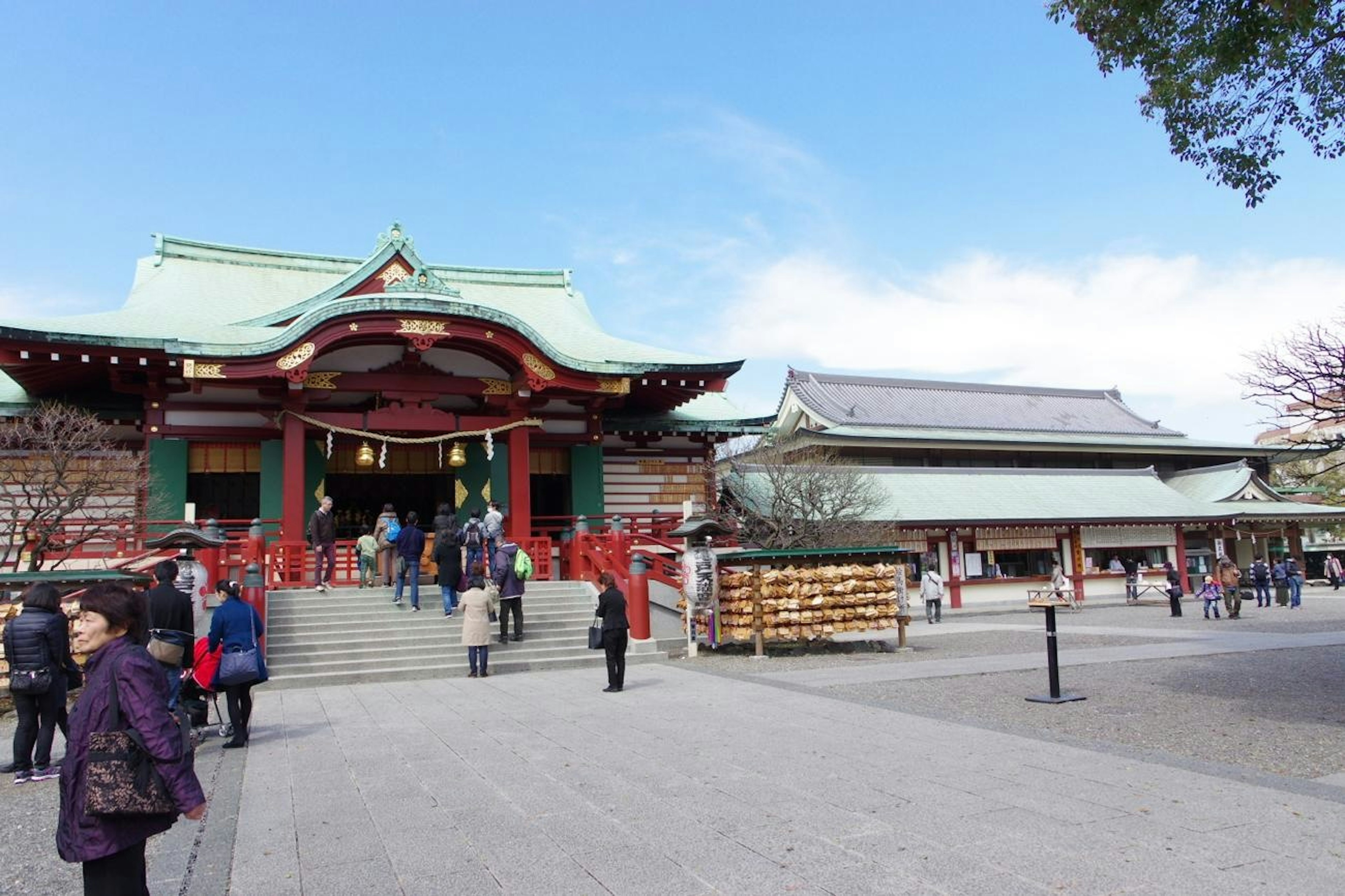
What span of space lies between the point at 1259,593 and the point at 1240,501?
7.95 m

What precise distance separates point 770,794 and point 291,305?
1868cm

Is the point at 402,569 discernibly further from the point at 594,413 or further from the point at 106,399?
the point at 106,399

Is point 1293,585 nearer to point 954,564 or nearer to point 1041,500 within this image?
point 1041,500

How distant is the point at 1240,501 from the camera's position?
33.0m

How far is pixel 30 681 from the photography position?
721 centimetres

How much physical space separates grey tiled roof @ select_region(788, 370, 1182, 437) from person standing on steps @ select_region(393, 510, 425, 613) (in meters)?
20.1

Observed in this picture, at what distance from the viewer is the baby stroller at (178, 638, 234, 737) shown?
8250mm

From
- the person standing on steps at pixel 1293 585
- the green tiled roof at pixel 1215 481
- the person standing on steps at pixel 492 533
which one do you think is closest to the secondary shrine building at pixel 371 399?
the person standing on steps at pixel 492 533

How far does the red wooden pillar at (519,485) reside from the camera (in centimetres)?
1788

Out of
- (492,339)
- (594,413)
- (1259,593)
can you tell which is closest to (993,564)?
(1259,593)

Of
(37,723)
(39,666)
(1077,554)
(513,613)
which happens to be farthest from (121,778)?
(1077,554)

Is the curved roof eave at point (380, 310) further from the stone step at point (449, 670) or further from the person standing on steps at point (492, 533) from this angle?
the stone step at point (449, 670)

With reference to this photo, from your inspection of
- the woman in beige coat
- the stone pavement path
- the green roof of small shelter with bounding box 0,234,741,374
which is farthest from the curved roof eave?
the stone pavement path

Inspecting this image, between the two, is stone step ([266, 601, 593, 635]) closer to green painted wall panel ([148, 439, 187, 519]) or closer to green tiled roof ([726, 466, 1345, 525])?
green painted wall panel ([148, 439, 187, 519])
